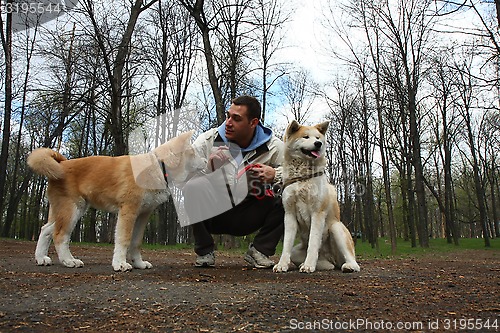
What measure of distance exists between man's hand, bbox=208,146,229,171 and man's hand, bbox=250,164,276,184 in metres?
0.38

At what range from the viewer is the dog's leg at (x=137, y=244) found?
16.0 feet

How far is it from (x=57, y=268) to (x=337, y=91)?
70.7ft

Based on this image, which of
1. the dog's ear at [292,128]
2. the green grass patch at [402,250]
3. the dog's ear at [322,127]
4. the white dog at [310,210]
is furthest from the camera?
the green grass patch at [402,250]

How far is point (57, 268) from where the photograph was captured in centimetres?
471

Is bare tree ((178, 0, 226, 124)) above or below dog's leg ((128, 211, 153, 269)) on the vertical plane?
above

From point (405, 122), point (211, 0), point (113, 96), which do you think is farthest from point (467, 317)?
point (405, 122)

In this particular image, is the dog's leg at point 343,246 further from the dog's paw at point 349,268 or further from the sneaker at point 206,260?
the sneaker at point 206,260

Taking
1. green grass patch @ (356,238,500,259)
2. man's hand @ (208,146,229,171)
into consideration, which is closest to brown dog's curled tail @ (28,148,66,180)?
man's hand @ (208,146,229,171)

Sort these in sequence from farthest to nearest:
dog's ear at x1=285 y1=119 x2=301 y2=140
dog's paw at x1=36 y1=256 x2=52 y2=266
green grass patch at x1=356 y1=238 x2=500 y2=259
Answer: green grass patch at x1=356 y1=238 x2=500 y2=259 → dog's paw at x1=36 y1=256 x2=52 y2=266 → dog's ear at x1=285 y1=119 x2=301 y2=140

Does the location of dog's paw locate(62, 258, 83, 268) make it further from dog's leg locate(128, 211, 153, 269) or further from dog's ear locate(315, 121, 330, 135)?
dog's ear locate(315, 121, 330, 135)

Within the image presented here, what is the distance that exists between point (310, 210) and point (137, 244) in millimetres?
2180

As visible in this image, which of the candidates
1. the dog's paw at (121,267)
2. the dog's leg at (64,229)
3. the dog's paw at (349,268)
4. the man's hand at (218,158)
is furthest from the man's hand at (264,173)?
the dog's leg at (64,229)

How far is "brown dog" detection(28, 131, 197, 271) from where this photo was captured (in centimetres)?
468

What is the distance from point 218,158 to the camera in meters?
4.87
